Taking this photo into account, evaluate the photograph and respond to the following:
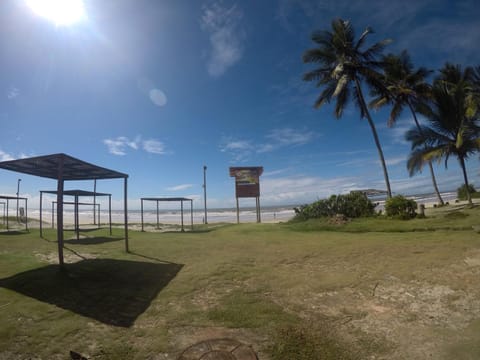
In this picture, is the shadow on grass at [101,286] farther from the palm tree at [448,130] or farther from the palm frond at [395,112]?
the palm frond at [395,112]

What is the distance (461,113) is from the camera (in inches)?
579

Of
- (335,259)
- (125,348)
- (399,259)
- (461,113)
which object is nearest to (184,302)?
→ (125,348)

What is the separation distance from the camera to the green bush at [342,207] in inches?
590

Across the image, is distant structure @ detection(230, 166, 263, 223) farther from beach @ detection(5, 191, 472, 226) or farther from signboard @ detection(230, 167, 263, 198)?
beach @ detection(5, 191, 472, 226)

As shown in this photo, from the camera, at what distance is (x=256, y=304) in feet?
12.6

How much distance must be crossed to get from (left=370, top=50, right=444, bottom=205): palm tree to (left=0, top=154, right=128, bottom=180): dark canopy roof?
62.6 feet

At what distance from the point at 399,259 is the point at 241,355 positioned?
5.43 meters

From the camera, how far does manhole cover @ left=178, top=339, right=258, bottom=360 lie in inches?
98.3

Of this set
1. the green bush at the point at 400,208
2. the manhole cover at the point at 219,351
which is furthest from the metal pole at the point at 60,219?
the green bush at the point at 400,208

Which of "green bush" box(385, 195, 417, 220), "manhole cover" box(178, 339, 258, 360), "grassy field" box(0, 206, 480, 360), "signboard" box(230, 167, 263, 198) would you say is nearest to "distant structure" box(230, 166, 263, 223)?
"signboard" box(230, 167, 263, 198)

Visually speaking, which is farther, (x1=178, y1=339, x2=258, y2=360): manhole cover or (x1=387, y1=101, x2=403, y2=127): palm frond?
(x1=387, y1=101, x2=403, y2=127): palm frond

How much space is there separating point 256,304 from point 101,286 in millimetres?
3221

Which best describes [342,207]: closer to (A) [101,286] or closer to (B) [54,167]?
(A) [101,286]

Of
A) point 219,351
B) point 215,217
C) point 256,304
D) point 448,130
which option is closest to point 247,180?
point 448,130
